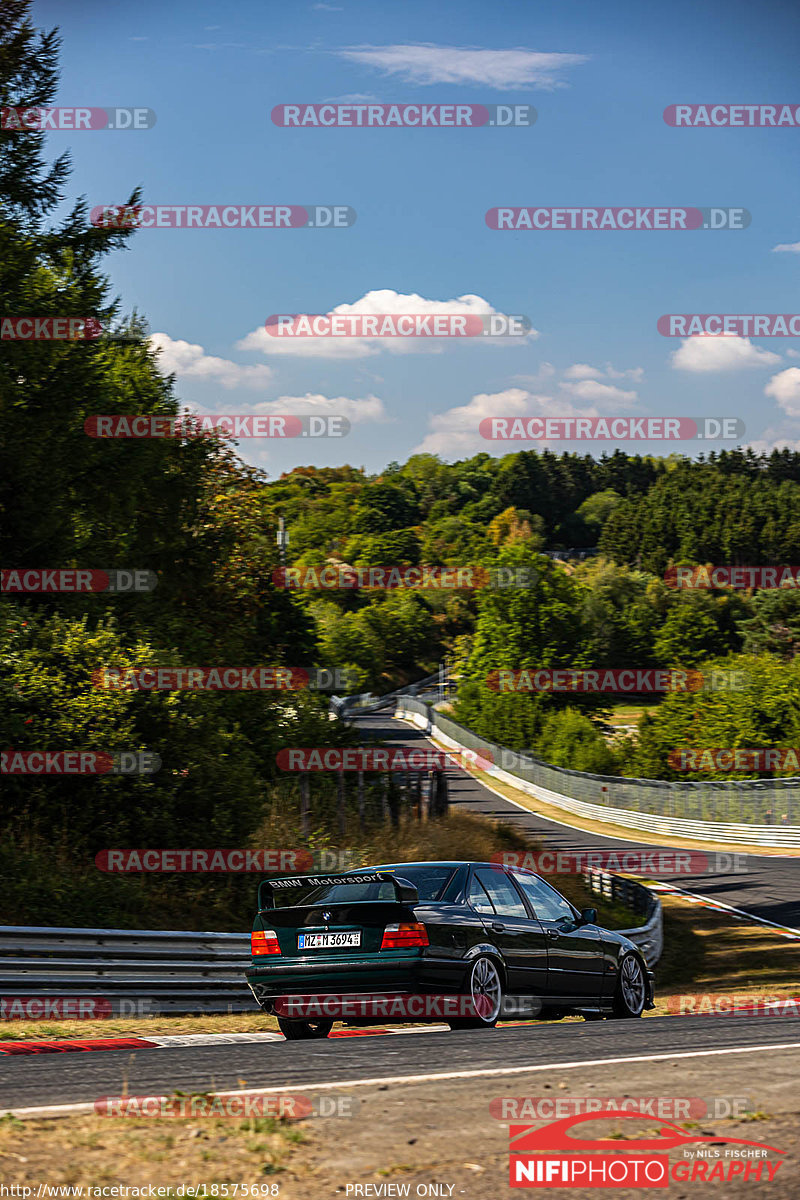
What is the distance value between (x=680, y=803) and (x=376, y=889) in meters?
40.9

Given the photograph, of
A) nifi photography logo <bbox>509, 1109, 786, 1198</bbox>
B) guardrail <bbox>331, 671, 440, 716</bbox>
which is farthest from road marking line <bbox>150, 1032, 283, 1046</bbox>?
guardrail <bbox>331, 671, 440, 716</bbox>

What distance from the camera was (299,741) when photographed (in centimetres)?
2644

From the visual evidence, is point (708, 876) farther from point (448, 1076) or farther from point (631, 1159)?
point (631, 1159)

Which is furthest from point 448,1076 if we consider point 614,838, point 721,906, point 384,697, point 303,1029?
point 384,697

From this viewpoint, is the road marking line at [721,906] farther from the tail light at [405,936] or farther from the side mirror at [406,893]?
the tail light at [405,936]

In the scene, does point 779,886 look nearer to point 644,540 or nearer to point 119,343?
point 119,343

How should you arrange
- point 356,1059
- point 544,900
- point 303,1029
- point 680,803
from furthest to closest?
point 680,803 < point 544,900 < point 303,1029 < point 356,1059

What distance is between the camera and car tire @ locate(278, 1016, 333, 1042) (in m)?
9.34

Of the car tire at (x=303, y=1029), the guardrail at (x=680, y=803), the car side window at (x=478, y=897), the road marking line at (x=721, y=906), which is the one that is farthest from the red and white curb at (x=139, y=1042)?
the guardrail at (x=680, y=803)

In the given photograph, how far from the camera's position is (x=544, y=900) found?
408 inches

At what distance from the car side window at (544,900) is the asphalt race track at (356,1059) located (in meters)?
1.35

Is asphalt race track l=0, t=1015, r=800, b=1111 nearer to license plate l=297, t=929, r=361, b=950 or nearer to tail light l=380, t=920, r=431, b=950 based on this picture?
tail light l=380, t=920, r=431, b=950

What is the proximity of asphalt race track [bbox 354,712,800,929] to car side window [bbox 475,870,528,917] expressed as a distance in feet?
56.4

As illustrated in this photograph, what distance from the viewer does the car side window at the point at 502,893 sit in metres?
9.65
